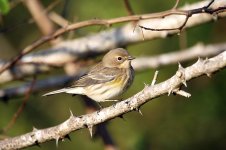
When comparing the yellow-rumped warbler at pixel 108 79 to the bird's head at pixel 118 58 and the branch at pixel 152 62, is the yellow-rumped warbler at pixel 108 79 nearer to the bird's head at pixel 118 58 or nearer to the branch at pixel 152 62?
the bird's head at pixel 118 58

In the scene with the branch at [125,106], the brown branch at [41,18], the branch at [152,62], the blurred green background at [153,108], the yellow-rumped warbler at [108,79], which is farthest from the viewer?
the brown branch at [41,18]

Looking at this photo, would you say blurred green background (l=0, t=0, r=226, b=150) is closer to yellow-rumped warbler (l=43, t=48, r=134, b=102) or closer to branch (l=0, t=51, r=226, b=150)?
yellow-rumped warbler (l=43, t=48, r=134, b=102)

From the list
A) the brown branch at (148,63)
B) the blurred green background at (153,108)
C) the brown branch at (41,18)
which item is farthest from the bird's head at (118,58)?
the brown branch at (41,18)

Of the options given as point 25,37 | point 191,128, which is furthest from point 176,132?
point 25,37

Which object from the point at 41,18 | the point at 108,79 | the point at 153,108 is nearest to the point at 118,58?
the point at 108,79

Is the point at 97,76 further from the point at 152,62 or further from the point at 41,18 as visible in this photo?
the point at 41,18

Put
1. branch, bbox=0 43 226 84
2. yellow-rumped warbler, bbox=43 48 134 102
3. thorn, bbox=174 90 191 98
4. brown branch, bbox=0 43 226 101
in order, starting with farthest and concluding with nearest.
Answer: branch, bbox=0 43 226 84, brown branch, bbox=0 43 226 101, yellow-rumped warbler, bbox=43 48 134 102, thorn, bbox=174 90 191 98

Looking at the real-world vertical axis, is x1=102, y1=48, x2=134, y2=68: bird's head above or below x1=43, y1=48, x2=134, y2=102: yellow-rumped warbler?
above

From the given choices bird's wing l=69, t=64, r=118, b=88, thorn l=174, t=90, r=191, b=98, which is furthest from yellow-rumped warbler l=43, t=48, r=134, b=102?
thorn l=174, t=90, r=191, b=98
